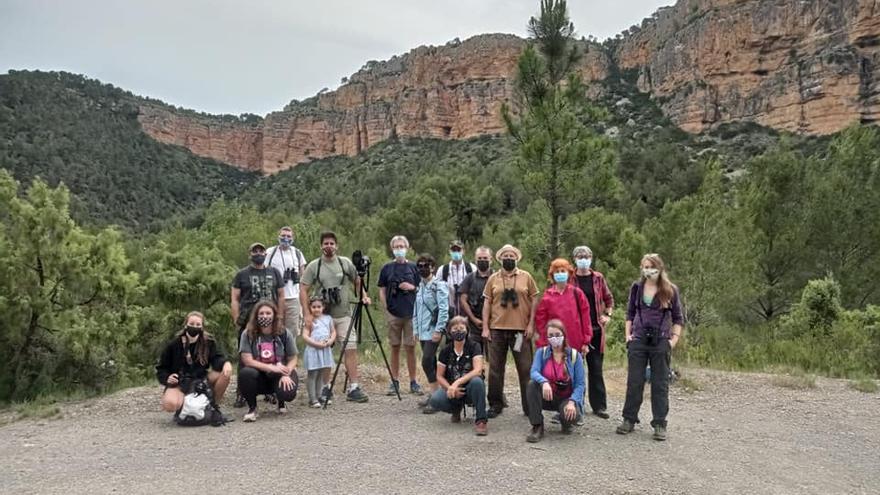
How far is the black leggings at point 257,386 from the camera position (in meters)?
6.03

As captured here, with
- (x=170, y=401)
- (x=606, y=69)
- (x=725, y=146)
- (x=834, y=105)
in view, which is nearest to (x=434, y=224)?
(x=170, y=401)

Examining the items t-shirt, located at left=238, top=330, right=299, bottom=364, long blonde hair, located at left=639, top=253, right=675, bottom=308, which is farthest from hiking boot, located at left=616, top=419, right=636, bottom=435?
t-shirt, located at left=238, top=330, right=299, bottom=364

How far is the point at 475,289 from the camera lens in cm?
633

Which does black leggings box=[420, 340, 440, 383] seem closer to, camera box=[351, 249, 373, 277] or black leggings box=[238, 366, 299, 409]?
camera box=[351, 249, 373, 277]

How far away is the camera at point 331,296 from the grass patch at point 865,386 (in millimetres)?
7167

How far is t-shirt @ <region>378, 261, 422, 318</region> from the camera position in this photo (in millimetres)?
6871

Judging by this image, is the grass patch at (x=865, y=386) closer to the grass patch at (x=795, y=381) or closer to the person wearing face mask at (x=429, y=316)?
the grass patch at (x=795, y=381)

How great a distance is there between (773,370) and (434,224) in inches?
732

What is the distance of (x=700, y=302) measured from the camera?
12.5 meters

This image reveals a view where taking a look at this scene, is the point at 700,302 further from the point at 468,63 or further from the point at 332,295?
the point at 468,63

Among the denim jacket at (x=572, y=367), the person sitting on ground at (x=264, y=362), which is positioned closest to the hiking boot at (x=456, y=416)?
the denim jacket at (x=572, y=367)

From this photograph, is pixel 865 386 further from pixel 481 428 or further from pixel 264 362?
pixel 264 362

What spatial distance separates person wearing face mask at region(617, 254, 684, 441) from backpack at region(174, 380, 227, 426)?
403 cm

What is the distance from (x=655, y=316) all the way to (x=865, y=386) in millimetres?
4775
